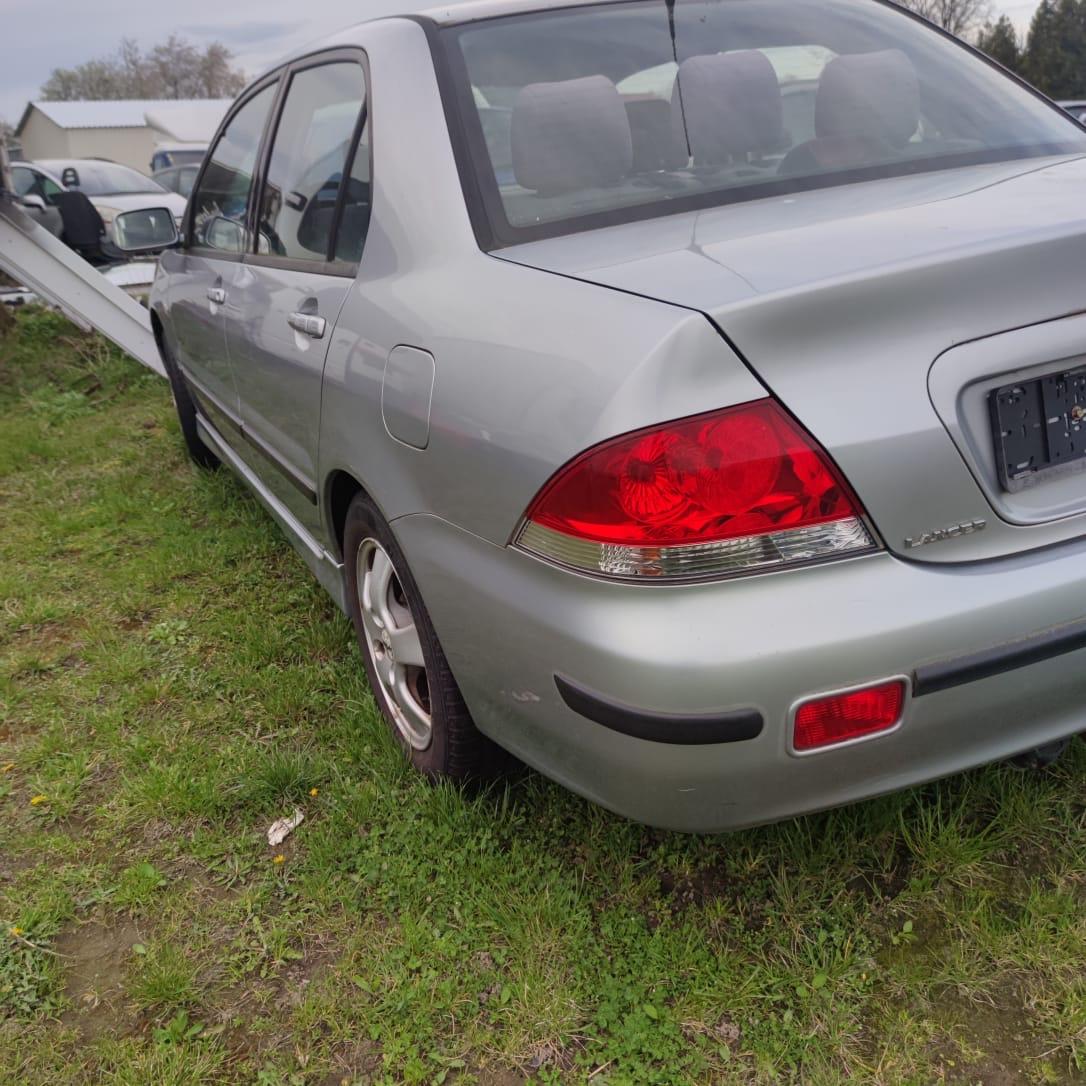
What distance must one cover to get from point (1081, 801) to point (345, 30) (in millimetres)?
A: 2455

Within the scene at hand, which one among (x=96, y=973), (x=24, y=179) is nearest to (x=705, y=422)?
(x=96, y=973)

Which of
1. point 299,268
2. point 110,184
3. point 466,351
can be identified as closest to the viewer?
point 466,351

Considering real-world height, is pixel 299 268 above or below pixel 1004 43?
above

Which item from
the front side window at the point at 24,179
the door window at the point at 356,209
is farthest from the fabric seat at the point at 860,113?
the front side window at the point at 24,179

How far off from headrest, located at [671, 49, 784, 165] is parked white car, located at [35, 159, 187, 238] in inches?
454

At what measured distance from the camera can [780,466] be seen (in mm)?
1410

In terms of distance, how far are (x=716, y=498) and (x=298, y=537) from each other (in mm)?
1761

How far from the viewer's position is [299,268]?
8.48ft

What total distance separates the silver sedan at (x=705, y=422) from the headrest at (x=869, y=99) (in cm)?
2

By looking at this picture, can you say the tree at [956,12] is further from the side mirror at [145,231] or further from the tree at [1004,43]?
the side mirror at [145,231]

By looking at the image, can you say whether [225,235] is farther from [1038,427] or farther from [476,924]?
[1038,427]

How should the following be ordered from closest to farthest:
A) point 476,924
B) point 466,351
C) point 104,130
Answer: point 466,351
point 476,924
point 104,130

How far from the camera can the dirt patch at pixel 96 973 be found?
185 cm

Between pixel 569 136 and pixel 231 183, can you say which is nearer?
pixel 569 136
